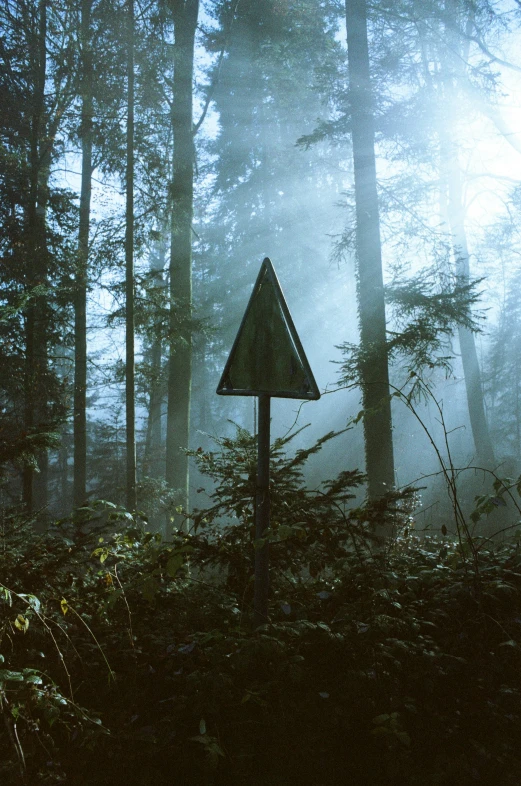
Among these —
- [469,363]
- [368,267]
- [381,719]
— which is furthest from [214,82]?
[381,719]

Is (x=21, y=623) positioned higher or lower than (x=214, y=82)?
lower

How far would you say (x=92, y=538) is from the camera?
16.0ft

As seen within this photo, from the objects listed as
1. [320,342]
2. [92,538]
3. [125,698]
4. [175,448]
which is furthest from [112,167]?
[320,342]

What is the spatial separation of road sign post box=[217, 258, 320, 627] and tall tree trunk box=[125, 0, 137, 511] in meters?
8.21

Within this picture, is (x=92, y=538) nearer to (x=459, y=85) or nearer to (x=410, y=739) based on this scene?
(x=410, y=739)

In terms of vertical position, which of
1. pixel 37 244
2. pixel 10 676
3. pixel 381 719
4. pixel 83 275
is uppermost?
pixel 37 244

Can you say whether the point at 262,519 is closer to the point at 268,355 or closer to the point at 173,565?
the point at 173,565

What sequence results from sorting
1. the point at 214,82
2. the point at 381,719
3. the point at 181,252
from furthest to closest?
the point at 214,82 < the point at 181,252 < the point at 381,719

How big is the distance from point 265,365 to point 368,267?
759 cm

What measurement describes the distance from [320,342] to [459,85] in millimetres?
14420

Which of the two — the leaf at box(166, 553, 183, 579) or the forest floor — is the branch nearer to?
the forest floor

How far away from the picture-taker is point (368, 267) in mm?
10852

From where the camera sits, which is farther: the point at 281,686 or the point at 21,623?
the point at 21,623

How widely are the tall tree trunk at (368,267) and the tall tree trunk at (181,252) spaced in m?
4.21
